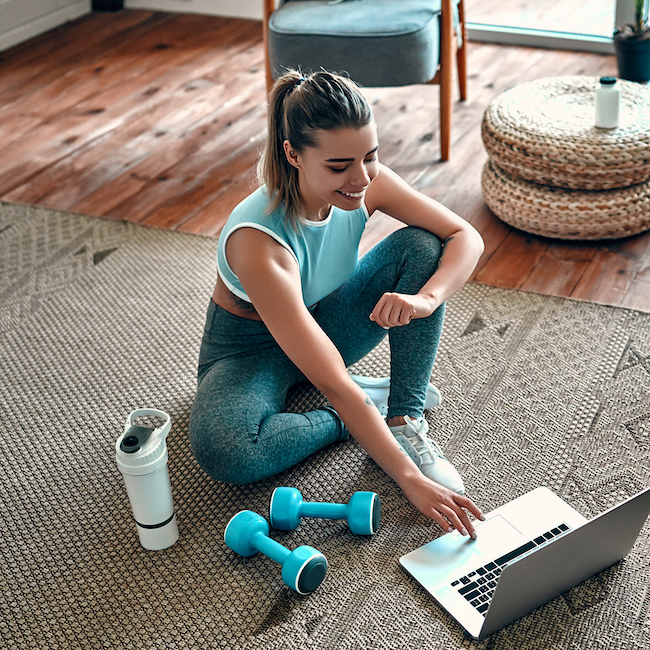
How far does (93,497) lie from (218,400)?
30 centimetres

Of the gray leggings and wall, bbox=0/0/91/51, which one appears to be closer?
the gray leggings

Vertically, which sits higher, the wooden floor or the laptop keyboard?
the wooden floor

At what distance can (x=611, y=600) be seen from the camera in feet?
3.80

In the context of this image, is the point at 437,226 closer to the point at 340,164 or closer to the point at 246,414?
the point at 340,164

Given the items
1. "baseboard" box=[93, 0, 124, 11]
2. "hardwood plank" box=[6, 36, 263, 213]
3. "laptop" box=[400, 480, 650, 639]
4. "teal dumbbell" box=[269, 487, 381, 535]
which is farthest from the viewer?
"baseboard" box=[93, 0, 124, 11]

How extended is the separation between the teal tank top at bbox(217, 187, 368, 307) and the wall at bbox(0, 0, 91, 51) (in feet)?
9.65

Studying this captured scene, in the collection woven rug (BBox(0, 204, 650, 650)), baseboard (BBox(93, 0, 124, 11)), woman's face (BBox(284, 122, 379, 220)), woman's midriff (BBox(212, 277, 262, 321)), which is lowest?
woven rug (BBox(0, 204, 650, 650))

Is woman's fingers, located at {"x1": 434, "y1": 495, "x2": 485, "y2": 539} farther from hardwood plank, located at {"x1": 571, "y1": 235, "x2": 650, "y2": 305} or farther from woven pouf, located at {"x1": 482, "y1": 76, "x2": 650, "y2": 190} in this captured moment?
woven pouf, located at {"x1": 482, "y1": 76, "x2": 650, "y2": 190}

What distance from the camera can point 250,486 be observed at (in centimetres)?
140

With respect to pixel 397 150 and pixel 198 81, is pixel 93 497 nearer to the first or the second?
pixel 397 150

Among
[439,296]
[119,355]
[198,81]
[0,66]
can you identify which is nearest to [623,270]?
[439,296]

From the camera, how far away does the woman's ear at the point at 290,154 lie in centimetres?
121

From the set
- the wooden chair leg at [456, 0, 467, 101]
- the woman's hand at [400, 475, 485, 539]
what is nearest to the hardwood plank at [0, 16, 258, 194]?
the wooden chair leg at [456, 0, 467, 101]

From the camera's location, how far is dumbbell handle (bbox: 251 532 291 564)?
3.91 ft
